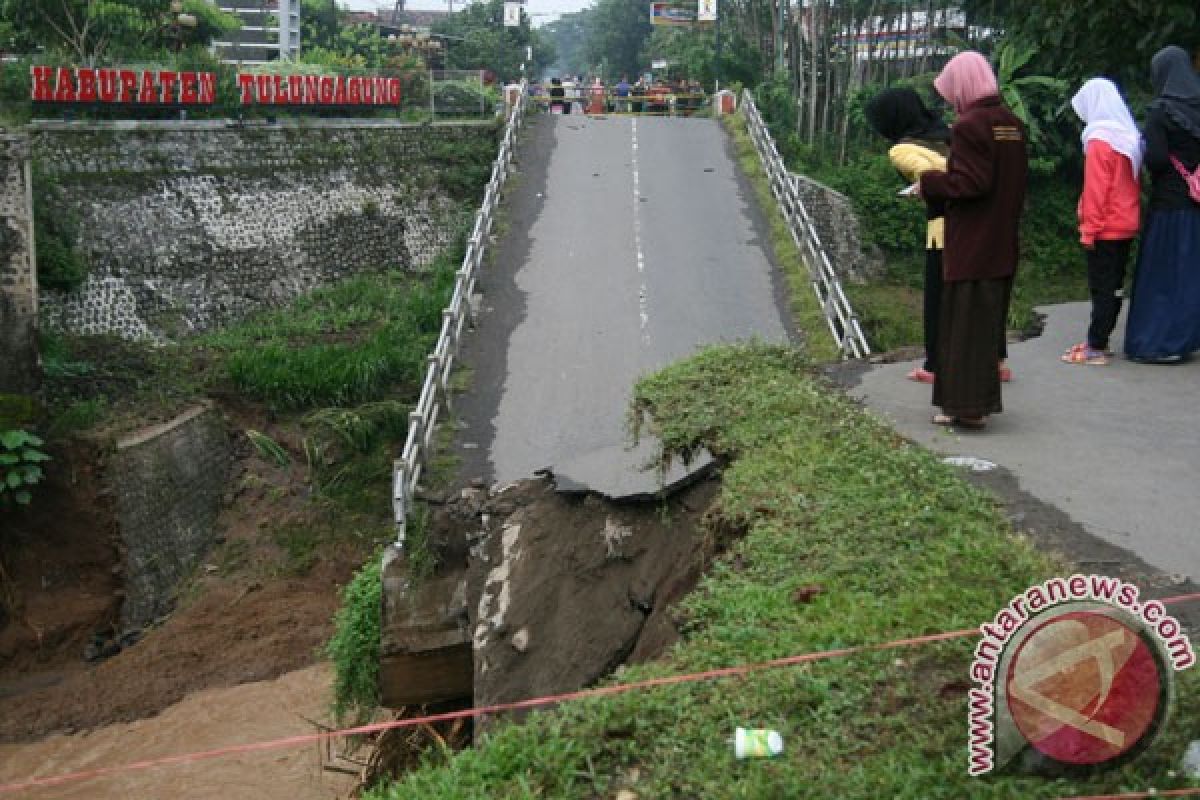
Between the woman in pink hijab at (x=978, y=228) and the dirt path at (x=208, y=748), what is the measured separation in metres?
6.26

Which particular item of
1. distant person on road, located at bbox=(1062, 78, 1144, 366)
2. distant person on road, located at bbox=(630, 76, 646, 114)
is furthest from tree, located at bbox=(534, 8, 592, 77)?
distant person on road, located at bbox=(1062, 78, 1144, 366)

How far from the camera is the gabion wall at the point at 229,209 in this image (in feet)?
56.2

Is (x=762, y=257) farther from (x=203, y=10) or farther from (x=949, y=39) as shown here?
(x=203, y=10)

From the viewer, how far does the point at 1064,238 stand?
889 inches

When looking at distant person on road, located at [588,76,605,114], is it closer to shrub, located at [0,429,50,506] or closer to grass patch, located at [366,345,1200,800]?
shrub, located at [0,429,50,506]

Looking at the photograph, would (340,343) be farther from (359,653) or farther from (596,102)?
(596,102)

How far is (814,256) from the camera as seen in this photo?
13.0 meters

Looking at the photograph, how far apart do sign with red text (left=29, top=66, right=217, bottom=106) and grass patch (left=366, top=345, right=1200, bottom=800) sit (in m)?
15.7

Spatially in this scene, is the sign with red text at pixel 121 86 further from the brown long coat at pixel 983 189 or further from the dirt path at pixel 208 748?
the brown long coat at pixel 983 189

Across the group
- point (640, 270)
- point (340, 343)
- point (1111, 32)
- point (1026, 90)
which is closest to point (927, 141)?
point (1111, 32)

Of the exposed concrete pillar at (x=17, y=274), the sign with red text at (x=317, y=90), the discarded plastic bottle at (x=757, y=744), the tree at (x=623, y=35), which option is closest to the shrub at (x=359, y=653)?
the discarded plastic bottle at (x=757, y=744)

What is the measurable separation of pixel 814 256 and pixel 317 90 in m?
11.8

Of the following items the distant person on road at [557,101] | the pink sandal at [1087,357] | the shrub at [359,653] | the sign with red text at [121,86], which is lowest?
the shrub at [359,653]

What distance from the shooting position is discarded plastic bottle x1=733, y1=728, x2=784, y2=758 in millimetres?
3252
